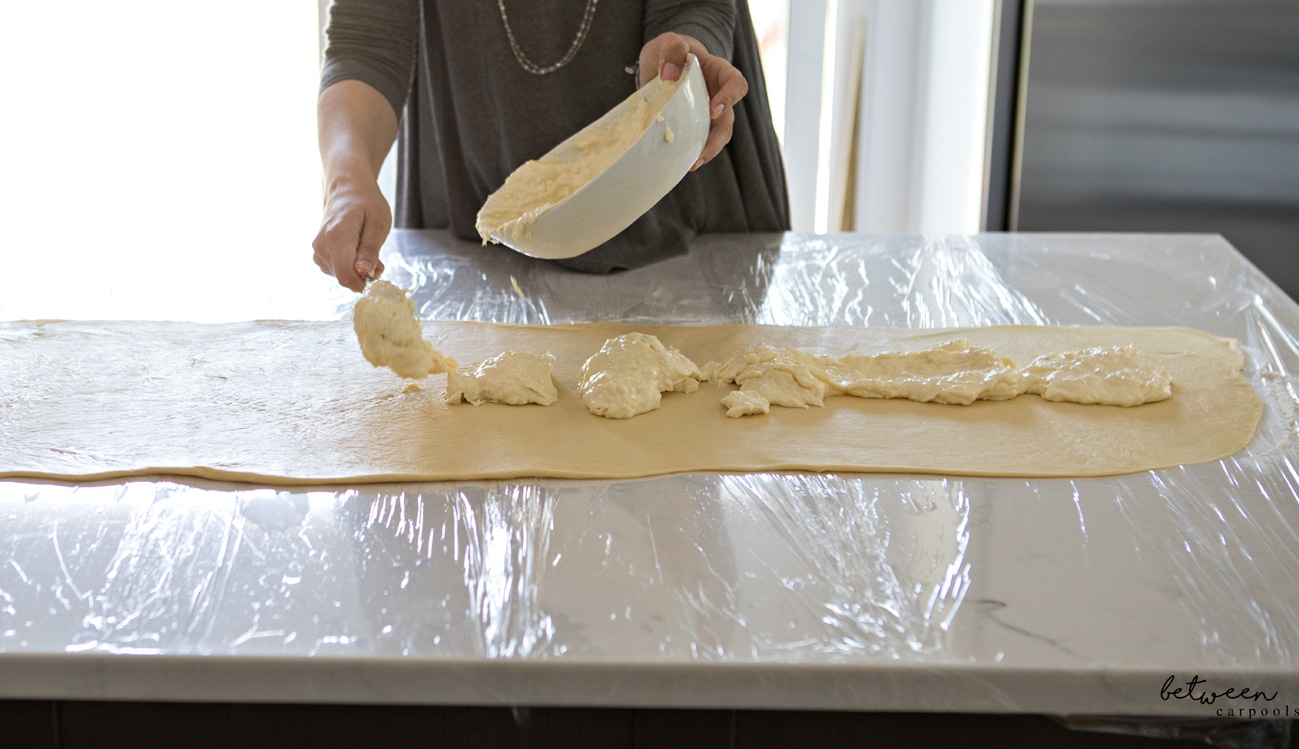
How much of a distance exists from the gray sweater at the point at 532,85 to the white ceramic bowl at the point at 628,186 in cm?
40

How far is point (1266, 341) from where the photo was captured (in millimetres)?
1172

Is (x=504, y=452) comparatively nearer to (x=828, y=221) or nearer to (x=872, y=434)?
(x=872, y=434)

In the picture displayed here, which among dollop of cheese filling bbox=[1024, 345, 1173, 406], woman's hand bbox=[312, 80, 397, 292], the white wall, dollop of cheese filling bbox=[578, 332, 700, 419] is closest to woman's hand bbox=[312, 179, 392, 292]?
woman's hand bbox=[312, 80, 397, 292]

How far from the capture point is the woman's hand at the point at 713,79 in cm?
113

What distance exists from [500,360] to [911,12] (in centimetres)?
261

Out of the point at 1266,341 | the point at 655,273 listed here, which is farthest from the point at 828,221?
the point at 1266,341

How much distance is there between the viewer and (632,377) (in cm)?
97

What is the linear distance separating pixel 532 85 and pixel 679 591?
1.05 metres

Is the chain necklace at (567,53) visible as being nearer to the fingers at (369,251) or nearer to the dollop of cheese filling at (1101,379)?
the fingers at (369,251)

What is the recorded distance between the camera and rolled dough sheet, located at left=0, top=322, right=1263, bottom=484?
0.84 m

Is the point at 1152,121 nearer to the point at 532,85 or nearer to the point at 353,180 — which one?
the point at 532,85

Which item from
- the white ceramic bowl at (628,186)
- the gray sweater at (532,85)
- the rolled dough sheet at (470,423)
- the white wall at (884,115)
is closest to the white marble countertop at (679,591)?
the rolled dough sheet at (470,423)

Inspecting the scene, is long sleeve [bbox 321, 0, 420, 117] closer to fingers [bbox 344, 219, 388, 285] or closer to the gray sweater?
the gray sweater

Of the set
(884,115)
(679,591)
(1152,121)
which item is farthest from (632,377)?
(884,115)
